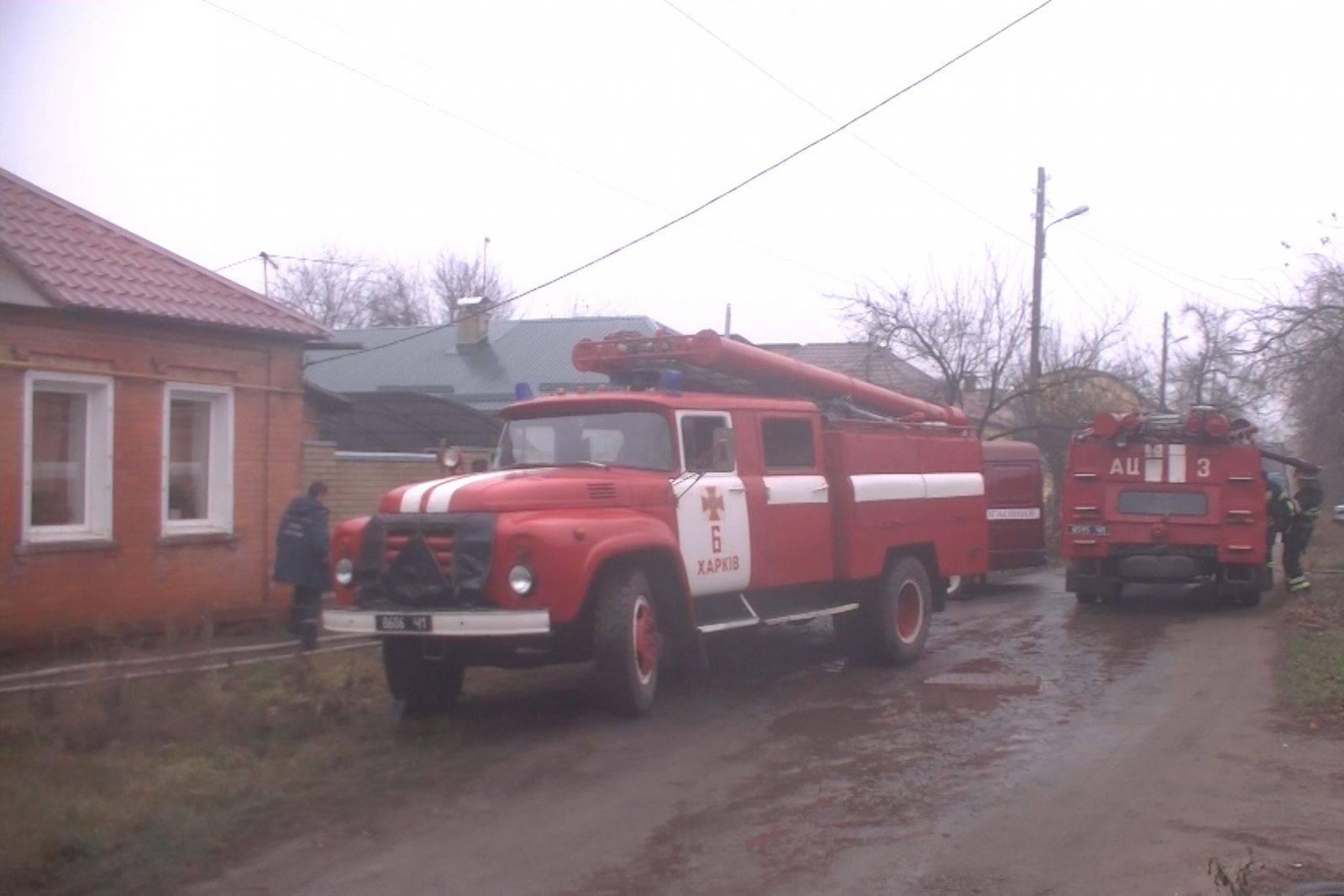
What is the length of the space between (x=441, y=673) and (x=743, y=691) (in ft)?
8.66

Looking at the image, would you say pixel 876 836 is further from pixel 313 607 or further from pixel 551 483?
pixel 313 607

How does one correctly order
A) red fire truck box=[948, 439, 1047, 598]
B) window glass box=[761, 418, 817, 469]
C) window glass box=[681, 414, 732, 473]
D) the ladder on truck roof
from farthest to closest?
red fire truck box=[948, 439, 1047, 598] → window glass box=[761, 418, 817, 469] → the ladder on truck roof → window glass box=[681, 414, 732, 473]

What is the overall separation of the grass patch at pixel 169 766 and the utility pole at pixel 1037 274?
63.2 feet

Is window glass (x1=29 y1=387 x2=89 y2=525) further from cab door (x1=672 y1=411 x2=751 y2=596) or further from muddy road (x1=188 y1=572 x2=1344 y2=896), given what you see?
cab door (x1=672 y1=411 x2=751 y2=596)

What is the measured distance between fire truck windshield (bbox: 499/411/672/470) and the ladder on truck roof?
2.93 ft

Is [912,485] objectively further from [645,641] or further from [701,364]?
[645,641]

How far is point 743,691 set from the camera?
1139cm

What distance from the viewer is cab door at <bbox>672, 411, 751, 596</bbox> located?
407 inches

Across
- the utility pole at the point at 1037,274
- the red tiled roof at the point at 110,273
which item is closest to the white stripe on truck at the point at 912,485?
the red tiled roof at the point at 110,273

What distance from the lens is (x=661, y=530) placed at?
9.81 m

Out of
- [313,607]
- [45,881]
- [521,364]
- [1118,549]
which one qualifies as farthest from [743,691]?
[521,364]

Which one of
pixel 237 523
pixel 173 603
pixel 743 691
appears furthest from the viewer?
pixel 237 523

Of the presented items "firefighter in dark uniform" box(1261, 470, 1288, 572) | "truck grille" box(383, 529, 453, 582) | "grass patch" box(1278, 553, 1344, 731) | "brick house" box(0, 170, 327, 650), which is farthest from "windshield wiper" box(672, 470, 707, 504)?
"firefighter in dark uniform" box(1261, 470, 1288, 572)

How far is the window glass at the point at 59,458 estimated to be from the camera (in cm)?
1318
